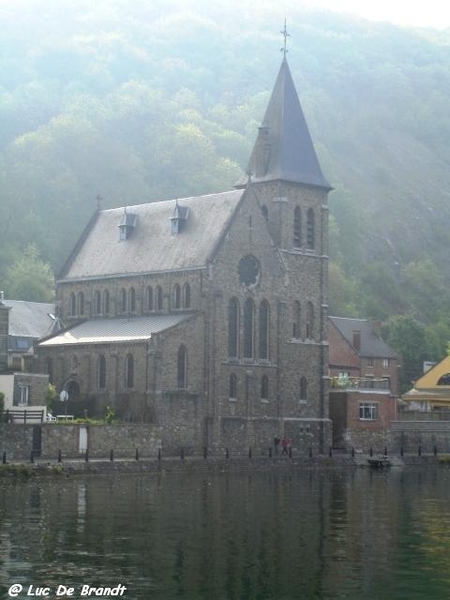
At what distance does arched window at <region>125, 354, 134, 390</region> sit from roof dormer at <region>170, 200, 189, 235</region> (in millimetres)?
10335

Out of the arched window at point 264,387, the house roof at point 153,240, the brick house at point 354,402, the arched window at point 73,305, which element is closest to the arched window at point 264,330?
the arched window at point 264,387

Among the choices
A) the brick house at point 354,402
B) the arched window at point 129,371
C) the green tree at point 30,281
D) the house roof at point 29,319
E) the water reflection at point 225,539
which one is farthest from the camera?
the green tree at point 30,281

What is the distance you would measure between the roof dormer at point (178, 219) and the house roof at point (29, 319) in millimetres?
13348

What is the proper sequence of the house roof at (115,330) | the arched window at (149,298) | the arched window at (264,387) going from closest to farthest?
the house roof at (115,330), the arched window at (264,387), the arched window at (149,298)

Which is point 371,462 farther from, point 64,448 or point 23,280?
point 23,280

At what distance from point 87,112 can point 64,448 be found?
11868cm

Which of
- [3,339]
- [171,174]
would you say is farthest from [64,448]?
[171,174]

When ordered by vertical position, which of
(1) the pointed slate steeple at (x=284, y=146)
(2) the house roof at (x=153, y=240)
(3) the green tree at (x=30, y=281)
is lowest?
(2) the house roof at (x=153, y=240)

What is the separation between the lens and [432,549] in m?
42.0

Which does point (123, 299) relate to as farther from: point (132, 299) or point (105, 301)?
point (105, 301)

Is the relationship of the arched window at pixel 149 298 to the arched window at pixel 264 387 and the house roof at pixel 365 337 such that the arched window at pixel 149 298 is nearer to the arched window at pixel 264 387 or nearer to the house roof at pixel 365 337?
the arched window at pixel 264 387

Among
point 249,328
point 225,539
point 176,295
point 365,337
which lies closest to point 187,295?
point 176,295

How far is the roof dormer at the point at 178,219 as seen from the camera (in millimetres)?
93188

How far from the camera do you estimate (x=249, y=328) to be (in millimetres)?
90812
